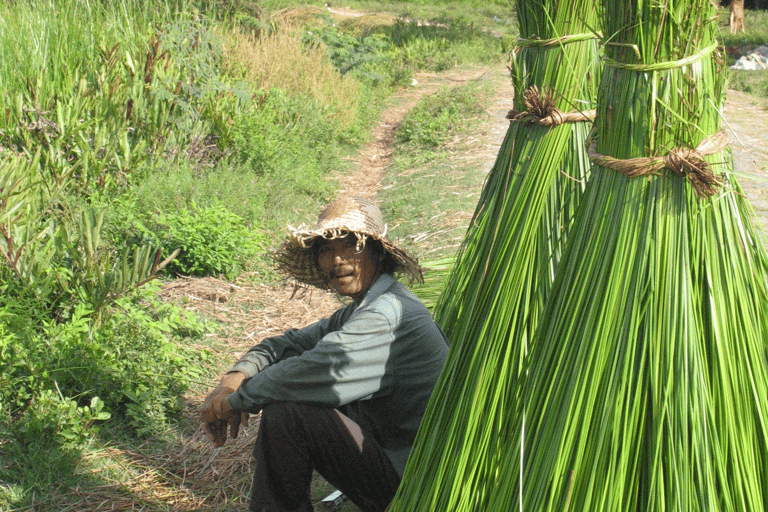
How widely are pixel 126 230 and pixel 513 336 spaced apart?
11.8ft

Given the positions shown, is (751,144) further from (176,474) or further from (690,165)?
(690,165)

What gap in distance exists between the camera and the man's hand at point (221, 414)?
248 cm

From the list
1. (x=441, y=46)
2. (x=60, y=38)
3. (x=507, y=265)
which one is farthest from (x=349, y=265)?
(x=441, y=46)

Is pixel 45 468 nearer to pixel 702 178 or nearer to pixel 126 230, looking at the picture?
pixel 126 230

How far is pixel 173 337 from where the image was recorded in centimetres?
400

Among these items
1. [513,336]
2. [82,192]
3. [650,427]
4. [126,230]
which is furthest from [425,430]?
[82,192]

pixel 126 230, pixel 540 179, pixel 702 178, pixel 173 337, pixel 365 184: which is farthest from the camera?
pixel 365 184

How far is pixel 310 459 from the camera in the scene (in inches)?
96.4

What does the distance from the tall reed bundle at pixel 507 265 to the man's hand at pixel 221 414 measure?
79 centimetres

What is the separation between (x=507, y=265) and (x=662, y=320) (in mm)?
545

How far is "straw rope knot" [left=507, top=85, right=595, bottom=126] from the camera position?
2.31 m

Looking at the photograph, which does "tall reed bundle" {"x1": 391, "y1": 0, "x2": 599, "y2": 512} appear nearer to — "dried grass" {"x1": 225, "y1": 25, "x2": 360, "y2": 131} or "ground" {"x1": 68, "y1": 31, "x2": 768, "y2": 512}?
"ground" {"x1": 68, "y1": 31, "x2": 768, "y2": 512}

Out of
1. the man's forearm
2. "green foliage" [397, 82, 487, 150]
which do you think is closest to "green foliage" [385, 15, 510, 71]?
"green foliage" [397, 82, 487, 150]

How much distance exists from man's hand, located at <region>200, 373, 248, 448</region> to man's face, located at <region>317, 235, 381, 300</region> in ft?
1.66
